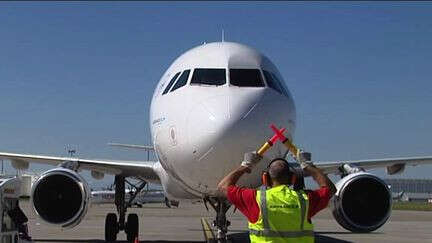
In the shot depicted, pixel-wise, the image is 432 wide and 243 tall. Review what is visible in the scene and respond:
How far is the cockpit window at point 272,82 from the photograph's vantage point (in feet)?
31.4

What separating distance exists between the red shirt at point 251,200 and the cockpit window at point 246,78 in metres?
4.83

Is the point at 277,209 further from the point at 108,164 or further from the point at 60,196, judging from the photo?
the point at 108,164

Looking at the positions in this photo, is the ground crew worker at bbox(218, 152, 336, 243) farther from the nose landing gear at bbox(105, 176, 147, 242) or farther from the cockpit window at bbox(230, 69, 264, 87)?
the nose landing gear at bbox(105, 176, 147, 242)

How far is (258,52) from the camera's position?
10.6 metres

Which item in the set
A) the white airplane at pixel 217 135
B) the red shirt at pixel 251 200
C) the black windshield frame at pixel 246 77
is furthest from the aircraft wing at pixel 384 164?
the red shirt at pixel 251 200

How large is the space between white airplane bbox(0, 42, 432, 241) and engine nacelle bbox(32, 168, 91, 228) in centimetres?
2

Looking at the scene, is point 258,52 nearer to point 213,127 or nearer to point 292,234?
point 213,127

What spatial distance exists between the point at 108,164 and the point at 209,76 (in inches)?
220

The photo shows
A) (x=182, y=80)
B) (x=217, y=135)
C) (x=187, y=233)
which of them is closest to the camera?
(x=217, y=135)

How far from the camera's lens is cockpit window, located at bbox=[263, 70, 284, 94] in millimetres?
9578

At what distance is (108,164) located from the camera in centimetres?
1461

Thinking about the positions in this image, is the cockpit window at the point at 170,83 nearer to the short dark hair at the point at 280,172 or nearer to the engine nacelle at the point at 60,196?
the engine nacelle at the point at 60,196

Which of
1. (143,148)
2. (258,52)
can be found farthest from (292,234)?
(143,148)

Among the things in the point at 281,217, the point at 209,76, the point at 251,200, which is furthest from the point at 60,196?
the point at 281,217
